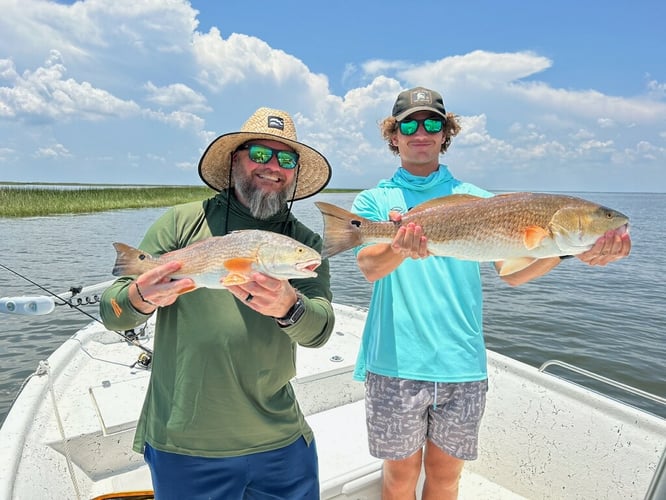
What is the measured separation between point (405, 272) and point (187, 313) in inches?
56.4

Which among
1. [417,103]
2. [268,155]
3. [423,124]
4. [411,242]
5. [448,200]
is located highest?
[417,103]

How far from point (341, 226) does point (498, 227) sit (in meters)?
0.95

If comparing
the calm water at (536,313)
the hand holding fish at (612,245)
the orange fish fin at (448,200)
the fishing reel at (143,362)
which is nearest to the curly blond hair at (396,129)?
the orange fish fin at (448,200)

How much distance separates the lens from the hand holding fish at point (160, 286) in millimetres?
2055

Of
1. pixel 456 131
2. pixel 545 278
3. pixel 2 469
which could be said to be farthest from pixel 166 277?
pixel 545 278

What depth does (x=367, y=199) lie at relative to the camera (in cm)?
322

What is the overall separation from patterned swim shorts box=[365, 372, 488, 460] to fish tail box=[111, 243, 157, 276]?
162cm

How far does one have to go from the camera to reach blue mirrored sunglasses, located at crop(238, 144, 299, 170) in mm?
2562

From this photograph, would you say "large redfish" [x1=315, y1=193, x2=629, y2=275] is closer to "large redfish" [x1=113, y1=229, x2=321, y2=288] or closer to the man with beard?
"large redfish" [x1=113, y1=229, x2=321, y2=288]

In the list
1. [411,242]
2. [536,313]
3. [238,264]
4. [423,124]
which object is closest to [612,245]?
[411,242]

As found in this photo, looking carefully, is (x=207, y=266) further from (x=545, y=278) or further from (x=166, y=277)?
(x=545, y=278)

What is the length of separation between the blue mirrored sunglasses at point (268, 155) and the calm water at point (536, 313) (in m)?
6.28

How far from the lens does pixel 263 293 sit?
204 centimetres

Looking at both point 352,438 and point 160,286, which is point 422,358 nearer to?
point 160,286
